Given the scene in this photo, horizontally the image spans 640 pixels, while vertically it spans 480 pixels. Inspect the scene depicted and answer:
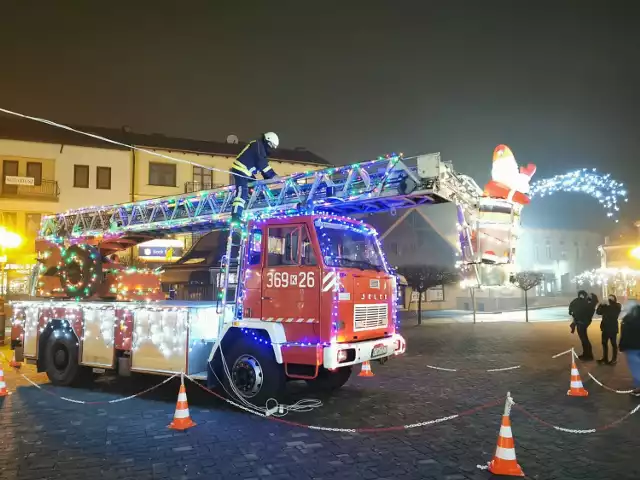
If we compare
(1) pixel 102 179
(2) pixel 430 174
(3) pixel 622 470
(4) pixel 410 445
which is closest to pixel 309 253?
(2) pixel 430 174

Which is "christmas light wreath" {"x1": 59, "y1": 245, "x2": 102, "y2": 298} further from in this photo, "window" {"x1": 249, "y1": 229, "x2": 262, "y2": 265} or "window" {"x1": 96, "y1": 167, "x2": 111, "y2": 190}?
"window" {"x1": 96, "y1": 167, "x2": 111, "y2": 190}

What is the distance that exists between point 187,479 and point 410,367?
8475 millimetres

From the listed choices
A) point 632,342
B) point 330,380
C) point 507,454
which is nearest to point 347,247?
point 330,380

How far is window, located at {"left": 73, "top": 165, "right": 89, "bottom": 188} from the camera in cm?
3183

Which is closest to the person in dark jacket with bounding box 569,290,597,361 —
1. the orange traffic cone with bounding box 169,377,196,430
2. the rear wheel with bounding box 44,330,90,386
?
the orange traffic cone with bounding box 169,377,196,430

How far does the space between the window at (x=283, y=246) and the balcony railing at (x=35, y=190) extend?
27.5 m

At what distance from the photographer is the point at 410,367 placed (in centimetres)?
1280

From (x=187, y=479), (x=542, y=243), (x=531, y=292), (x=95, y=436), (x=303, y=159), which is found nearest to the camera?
(x=187, y=479)

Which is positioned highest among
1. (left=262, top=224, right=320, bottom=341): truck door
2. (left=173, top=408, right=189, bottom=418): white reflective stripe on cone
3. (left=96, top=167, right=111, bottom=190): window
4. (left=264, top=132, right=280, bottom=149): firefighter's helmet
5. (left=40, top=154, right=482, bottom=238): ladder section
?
(left=96, top=167, right=111, bottom=190): window

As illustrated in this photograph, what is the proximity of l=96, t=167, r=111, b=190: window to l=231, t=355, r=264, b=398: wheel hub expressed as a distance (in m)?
27.7

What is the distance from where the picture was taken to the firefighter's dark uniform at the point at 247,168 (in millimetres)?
9016

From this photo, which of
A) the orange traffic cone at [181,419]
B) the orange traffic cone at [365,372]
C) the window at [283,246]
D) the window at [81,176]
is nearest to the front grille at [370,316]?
the window at [283,246]

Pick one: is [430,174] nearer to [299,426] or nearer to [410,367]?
[299,426]

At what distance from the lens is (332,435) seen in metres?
6.64
